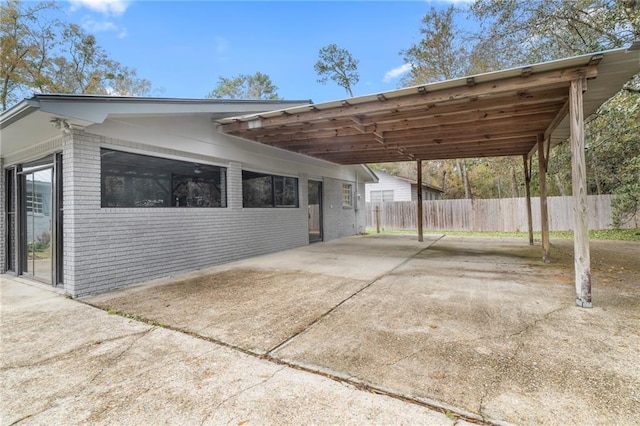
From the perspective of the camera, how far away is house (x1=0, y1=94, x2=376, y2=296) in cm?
440

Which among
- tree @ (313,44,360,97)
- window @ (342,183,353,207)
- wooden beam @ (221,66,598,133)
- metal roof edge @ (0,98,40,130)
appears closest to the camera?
metal roof edge @ (0,98,40,130)

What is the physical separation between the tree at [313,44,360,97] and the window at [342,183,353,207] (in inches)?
449

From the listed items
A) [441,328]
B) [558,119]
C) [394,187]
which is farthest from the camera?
[394,187]

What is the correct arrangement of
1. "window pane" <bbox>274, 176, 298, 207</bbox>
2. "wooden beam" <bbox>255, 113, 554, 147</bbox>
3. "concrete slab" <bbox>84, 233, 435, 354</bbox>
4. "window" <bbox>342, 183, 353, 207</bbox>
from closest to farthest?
"concrete slab" <bbox>84, 233, 435, 354</bbox> → "wooden beam" <bbox>255, 113, 554, 147</bbox> → "window pane" <bbox>274, 176, 298, 207</bbox> → "window" <bbox>342, 183, 353, 207</bbox>

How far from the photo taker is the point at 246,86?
75.8 feet

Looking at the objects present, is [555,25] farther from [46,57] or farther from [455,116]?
[46,57]

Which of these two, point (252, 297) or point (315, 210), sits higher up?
point (315, 210)

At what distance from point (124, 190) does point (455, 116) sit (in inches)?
242

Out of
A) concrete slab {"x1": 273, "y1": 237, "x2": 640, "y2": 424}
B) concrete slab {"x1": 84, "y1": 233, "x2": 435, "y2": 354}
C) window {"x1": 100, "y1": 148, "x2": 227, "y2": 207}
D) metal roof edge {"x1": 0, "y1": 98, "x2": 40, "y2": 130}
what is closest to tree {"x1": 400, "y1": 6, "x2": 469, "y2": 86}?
concrete slab {"x1": 84, "y1": 233, "x2": 435, "y2": 354}

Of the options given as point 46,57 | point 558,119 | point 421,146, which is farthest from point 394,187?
point 46,57

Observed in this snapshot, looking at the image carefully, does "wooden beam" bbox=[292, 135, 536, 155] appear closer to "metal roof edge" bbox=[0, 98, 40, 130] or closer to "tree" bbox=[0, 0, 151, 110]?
"metal roof edge" bbox=[0, 98, 40, 130]

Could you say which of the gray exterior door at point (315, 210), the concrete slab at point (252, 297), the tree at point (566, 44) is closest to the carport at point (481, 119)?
the gray exterior door at point (315, 210)

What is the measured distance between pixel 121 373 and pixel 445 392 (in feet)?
7.97

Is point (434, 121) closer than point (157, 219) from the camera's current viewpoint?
No
